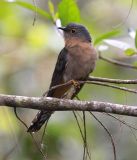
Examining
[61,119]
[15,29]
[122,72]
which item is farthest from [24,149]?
[122,72]

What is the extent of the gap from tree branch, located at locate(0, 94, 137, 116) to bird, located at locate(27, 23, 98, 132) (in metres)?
0.81

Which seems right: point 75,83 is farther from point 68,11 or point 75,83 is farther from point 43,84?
point 43,84

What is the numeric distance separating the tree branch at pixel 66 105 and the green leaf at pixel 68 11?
31.9 inches

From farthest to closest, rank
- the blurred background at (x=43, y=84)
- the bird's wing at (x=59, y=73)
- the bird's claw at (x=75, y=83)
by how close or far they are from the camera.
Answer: the blurred background at (x=43, y=84) → the bird's wing at (x=59, y=73) → the bird's claw at (x=75, y=83)

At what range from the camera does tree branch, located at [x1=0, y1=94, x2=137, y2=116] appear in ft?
9.91

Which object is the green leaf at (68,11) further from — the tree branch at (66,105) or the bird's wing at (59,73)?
the tree branch at (66,105)

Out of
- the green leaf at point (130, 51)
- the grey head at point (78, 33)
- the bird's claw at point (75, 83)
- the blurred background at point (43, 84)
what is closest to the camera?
the green leaf at point (130, 51)

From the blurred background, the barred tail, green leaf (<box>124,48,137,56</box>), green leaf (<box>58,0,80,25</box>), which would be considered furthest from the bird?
green leaf (<box>124,48,137,56</box>)

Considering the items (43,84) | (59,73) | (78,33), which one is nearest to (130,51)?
(59,73)

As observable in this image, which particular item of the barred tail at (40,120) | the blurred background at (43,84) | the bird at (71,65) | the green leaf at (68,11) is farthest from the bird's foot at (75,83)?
the blurred background at (43,84)

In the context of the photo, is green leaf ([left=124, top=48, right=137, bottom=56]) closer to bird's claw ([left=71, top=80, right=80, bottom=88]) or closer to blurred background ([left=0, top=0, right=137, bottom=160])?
bird's claw ([left=71, top=80, right=80, bottom=88])

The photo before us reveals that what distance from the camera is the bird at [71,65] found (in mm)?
4031

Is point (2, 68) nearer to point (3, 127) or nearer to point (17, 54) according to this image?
point (17, 54)

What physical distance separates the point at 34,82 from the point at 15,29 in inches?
23.8
